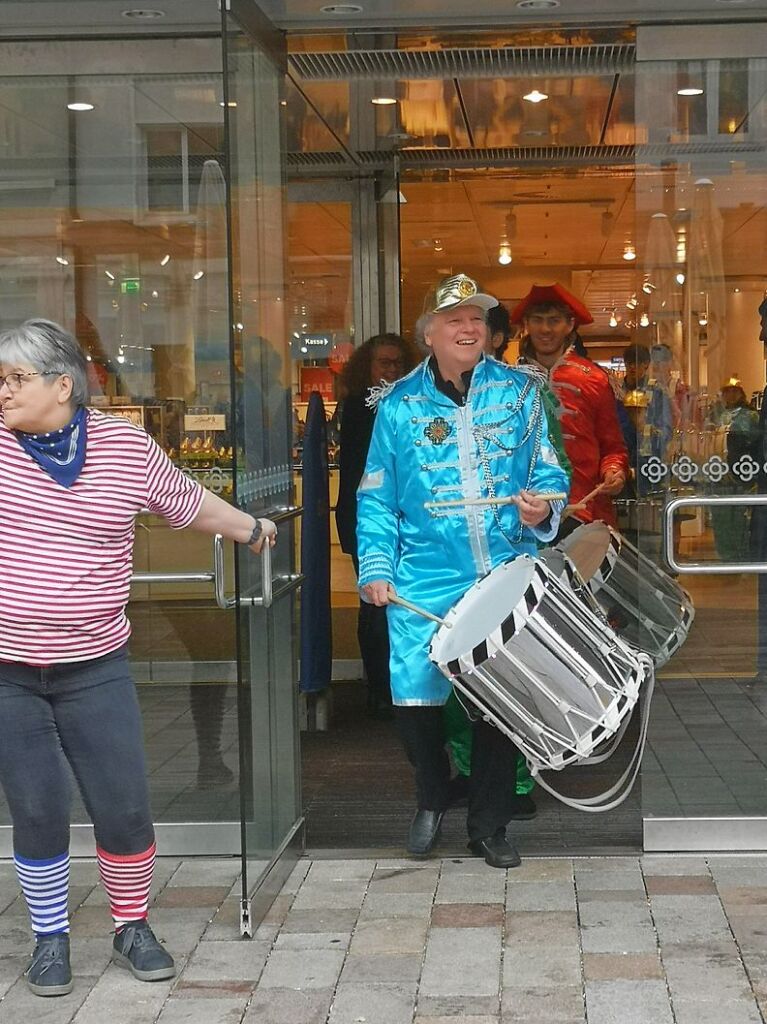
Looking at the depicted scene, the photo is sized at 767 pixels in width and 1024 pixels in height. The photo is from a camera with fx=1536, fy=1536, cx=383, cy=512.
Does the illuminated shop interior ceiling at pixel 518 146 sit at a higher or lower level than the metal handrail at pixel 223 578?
higher

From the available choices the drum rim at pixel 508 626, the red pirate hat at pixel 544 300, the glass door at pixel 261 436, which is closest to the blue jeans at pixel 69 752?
the glass door at pixel 261 436

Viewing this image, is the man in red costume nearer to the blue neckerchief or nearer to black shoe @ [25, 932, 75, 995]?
the blue neckerchief

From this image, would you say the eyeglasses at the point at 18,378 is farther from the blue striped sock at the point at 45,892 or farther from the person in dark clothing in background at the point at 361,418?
the person in dark clothing in background at the point at 361,418

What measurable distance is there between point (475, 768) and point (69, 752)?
144cm

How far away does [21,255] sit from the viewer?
Answer: 499 cm

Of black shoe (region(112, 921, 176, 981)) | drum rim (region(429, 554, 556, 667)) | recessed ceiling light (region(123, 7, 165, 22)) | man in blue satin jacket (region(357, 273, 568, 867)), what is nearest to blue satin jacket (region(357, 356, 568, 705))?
man in blue satin jacket (region(357, 273, 568, 867))

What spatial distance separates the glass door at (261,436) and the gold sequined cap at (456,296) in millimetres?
480

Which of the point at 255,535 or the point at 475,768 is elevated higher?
the point at 255,535

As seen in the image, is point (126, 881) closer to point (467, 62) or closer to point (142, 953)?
point (142, 953)

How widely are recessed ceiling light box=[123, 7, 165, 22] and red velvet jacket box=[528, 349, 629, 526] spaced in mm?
2095

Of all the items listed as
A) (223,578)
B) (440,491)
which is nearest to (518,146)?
(440,491)

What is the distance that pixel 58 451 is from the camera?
3.73 metres

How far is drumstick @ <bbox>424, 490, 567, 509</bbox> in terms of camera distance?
4520mm

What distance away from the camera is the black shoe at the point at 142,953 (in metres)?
3.85
